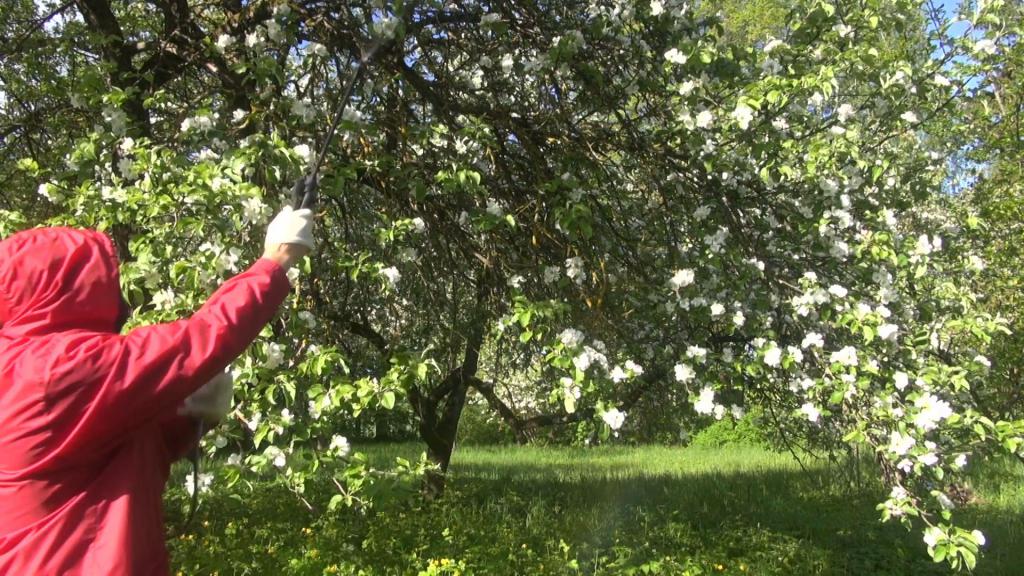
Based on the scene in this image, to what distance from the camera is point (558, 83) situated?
4.14 m

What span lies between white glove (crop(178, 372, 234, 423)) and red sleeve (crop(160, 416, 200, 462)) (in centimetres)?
2

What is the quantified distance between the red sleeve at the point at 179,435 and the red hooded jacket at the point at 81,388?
0.58ft

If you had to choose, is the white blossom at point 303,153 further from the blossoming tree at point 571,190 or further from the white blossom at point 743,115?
the white blossom at point 743,115

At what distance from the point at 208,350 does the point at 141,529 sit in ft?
1.21

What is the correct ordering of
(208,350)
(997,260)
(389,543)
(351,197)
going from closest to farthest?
1. (208,350)
2. (351,197)
3. (389,543)
4. (997,260)

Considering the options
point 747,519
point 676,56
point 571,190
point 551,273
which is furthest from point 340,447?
point 747,519

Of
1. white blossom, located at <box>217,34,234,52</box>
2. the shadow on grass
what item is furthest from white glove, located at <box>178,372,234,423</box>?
the shadow on grass

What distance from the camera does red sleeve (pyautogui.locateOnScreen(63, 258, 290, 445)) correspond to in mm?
1354

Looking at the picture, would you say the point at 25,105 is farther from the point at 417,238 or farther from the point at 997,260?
the point at 997,260

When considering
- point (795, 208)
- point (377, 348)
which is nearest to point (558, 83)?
point (795, 208)

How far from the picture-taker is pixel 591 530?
6.30 metres

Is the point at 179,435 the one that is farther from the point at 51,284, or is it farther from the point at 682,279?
the point at 682,279

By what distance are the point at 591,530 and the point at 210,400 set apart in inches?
200

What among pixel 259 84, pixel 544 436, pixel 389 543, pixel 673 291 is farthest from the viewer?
pixel 544 436
